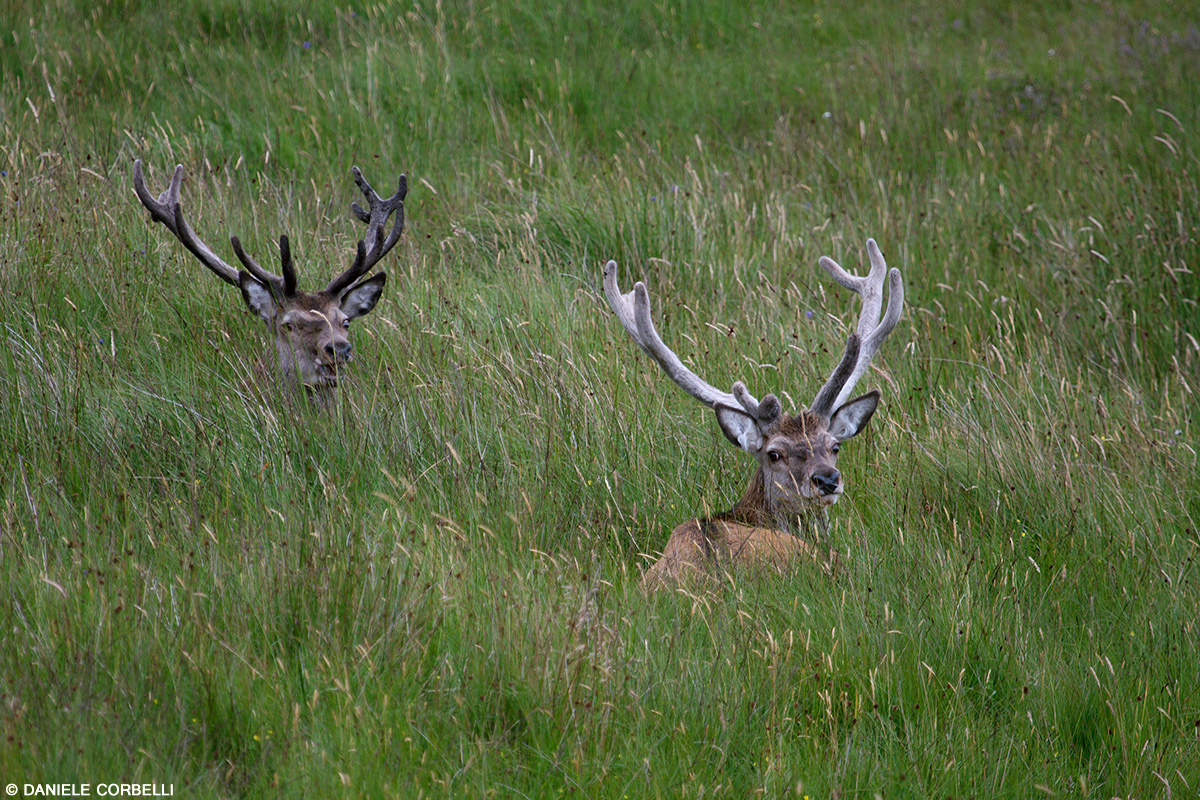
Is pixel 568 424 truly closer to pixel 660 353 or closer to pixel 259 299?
pixel 660 353

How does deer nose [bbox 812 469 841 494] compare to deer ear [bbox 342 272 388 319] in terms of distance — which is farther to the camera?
deer ear [bbox 342 272 388 319]

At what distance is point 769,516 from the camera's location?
4.73m

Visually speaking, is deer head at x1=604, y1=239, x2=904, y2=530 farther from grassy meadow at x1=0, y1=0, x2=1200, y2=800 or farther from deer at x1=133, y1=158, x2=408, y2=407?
deer at x1=133, y1=158, x2=408, y2=407

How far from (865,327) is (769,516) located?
1193 mm

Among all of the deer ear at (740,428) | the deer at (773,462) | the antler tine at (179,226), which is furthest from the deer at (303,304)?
the deer ear at (740,428)

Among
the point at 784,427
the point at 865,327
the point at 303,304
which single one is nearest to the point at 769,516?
the point at 784,427

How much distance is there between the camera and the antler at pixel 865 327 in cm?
481

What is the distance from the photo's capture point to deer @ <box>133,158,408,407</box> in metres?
5.25

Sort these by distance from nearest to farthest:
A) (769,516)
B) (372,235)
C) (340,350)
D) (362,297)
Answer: (769,516)
(340,350)
(362,297)
(372,235)

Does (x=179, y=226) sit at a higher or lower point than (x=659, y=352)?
higher

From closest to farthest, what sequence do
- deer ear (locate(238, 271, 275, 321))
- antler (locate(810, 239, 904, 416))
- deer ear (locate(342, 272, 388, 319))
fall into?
1. antler (locate(810, 239, 904, 416))
2. deer ear (locate(238, 271, 275, 321))
3. deer ear (locate(342, 272, 388, 319))

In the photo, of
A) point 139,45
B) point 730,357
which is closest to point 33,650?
point 730,357

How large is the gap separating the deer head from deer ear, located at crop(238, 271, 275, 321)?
5.61ft

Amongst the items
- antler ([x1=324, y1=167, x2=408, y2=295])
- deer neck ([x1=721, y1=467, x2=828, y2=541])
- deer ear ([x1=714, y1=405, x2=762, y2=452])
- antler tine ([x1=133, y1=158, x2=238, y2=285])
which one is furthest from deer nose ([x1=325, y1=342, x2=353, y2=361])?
deer neck ([x1=721, y1=467, x2=828, y2=541])
